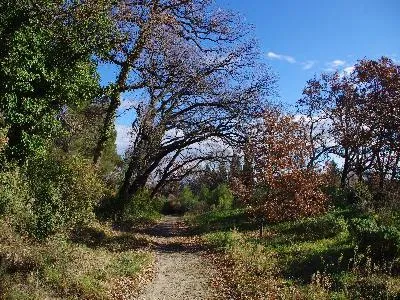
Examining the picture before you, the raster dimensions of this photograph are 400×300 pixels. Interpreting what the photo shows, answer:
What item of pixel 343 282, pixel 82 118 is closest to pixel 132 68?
Result: pixel 82 118

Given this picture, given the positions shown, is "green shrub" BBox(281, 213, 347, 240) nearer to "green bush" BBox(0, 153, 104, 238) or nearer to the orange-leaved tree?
the orange-leaved tree

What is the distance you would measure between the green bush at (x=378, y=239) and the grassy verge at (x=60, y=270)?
675cm

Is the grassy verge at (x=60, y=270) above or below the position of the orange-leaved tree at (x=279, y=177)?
below

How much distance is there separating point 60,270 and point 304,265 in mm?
7142

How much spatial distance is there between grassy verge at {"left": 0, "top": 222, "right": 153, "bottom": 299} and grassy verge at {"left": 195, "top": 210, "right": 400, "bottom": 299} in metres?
3.09

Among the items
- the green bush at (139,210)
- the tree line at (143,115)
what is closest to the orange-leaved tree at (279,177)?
the tree line at (143,115)

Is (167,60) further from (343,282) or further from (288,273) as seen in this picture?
(343,282)

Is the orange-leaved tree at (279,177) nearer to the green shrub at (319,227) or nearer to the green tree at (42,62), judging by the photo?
the green shrub at (319,227)

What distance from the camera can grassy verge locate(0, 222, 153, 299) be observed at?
1100 cm

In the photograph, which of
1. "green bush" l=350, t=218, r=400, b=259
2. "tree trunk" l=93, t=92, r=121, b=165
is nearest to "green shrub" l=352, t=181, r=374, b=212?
"green bush" l=350, t=218, r=400, b=259

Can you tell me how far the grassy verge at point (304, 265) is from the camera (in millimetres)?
11273

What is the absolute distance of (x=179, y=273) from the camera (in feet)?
49.5

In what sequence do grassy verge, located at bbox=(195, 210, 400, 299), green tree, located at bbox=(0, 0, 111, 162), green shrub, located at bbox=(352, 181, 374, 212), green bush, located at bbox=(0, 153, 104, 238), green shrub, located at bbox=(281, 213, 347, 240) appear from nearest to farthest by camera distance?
grassy verge, located at bbox=(195, 210, 400, 299) < green bush, located at bbox=(0, 153, 104, 238) < green tree, located at bbox=(0, 0, 111, 162) < green shrub, located at bbox=(281, 213, 347, 240) < green shrub, located at bbox=(352, 181, 374, 212)

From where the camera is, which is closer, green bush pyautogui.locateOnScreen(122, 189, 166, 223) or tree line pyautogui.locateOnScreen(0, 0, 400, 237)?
tree line pyautogui.locateOnScreen(0, 0, 400, 237)
